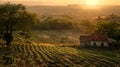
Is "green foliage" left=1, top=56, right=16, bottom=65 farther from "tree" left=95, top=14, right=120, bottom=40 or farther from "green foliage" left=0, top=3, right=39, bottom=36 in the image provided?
"tree" left=95, top=14, right=120, bottom=40

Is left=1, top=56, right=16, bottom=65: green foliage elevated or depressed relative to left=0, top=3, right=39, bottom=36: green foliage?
depressed

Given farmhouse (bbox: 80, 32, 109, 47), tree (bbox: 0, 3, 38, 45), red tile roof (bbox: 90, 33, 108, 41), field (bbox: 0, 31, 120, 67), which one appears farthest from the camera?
red tile roof (bbox: 90, 33, 108, 41)

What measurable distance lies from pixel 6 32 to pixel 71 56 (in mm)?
18166

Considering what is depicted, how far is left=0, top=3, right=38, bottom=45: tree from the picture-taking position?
63.7m

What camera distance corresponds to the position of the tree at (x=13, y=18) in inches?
2506

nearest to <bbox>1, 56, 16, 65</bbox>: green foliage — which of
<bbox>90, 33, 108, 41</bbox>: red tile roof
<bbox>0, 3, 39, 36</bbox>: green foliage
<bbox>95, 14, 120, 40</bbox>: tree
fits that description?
<bbox>0, 3, 39, 36</bbox>: green foliage

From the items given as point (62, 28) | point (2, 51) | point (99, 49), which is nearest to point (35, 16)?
point (2, 51)

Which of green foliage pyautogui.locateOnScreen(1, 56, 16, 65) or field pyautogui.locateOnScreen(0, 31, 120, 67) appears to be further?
green foliage pyautogui.locateOnScreen(1, 56, 16, 65)

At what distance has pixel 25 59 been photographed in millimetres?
53562

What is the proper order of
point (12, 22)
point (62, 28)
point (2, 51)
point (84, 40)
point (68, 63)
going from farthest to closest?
point (62, 28) → point (84, 40) → point (12, 22) → point (2, 51) → point (68, 63)

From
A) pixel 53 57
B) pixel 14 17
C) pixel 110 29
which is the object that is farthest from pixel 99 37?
pixel 14 17

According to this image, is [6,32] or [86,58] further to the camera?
[6,32]

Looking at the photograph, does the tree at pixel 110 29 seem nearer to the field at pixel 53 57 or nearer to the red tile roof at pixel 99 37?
the red tile roof at pixel 99 37

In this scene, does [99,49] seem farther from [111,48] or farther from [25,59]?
[25,59]
